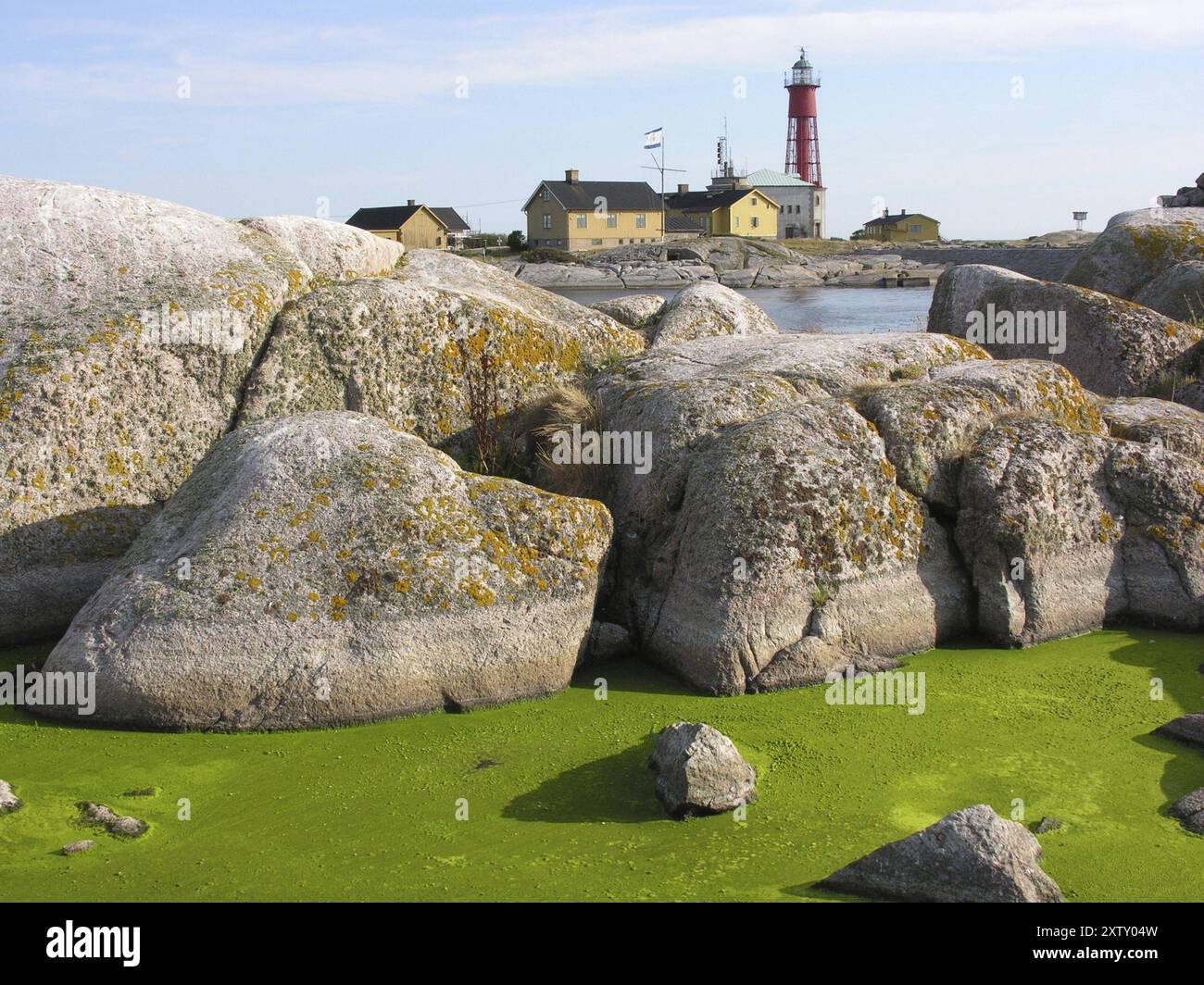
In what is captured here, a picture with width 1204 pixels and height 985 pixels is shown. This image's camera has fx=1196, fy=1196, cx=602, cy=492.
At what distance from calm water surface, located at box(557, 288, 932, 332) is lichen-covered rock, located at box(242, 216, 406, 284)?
29.5m

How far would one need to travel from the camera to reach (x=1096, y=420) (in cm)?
1100

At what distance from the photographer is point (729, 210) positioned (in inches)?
3844

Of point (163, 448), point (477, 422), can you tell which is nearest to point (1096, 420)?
point (477, 422)

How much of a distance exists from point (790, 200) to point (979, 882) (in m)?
109

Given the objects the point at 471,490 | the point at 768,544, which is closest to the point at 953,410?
the point at 768,544

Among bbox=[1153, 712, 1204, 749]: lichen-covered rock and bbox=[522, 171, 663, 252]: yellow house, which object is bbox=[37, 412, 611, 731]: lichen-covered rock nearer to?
bbox=[1153, 712, 1204, 749]: lichen-covered rock

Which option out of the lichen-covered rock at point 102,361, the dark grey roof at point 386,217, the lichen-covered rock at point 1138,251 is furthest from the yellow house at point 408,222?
the lichen-covered rock at point 102,361

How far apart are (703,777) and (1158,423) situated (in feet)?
21.1

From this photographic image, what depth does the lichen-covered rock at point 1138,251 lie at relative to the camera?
1808 cm

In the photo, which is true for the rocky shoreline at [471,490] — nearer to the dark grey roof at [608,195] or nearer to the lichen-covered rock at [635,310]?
the lichen-covered rock at [635,310]

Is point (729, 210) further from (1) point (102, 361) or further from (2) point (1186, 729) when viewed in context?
(2) point (1186, 729)

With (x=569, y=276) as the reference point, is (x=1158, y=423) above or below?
below

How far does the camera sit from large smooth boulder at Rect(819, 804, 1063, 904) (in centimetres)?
579
